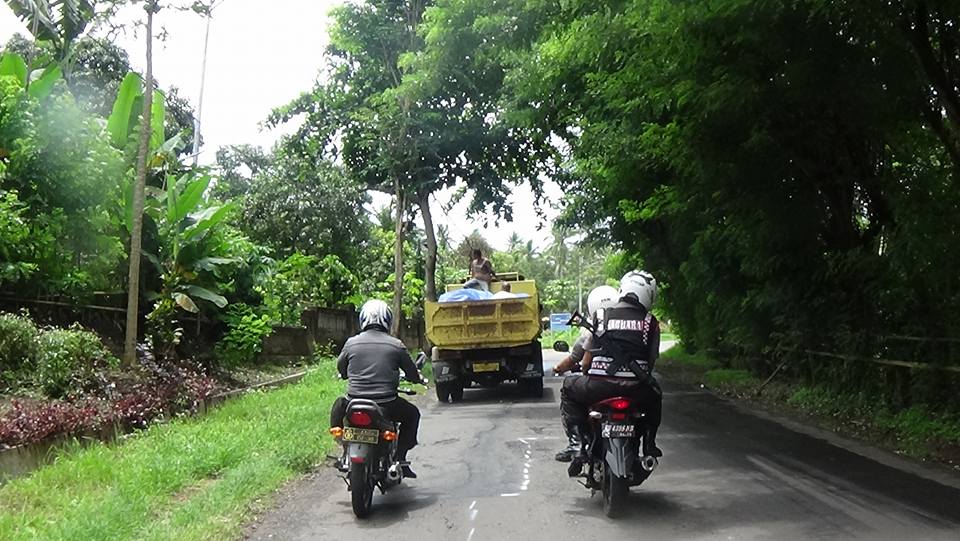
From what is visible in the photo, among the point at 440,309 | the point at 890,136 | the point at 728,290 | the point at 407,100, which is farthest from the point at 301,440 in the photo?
the point at 407,100

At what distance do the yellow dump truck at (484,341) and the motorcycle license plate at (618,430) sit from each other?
339 inches

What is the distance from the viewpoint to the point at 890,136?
35.3 feet

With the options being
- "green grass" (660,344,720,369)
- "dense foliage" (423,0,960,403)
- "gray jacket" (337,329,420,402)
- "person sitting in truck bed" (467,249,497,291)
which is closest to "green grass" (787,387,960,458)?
"dense foliage" (423,0,960,403)

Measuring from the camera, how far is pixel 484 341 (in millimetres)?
15023

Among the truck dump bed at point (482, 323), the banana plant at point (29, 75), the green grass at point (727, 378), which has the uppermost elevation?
the banana plant at point (29, 75)

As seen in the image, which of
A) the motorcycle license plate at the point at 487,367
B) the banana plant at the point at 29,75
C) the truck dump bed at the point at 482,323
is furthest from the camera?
the motorcycle license plate at the point at 487,367

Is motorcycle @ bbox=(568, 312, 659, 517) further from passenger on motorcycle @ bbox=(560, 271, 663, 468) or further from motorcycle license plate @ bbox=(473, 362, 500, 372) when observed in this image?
motorcycle license plate @ bbox=(473, 362, 500, 372)

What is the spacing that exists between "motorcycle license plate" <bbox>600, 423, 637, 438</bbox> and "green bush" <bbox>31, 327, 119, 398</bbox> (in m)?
6.37

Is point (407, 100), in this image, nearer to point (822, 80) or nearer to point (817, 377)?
point (817, 377)

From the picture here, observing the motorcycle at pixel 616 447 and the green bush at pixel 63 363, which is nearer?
the motorcycle at pixel 616 447

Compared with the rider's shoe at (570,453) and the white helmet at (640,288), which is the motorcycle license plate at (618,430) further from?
the white helmet at (640,288)

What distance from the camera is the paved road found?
600cm

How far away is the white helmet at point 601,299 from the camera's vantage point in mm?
6914

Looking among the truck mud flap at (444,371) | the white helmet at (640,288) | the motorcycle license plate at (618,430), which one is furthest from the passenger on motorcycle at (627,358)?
the truck mud flap at (444,371)
